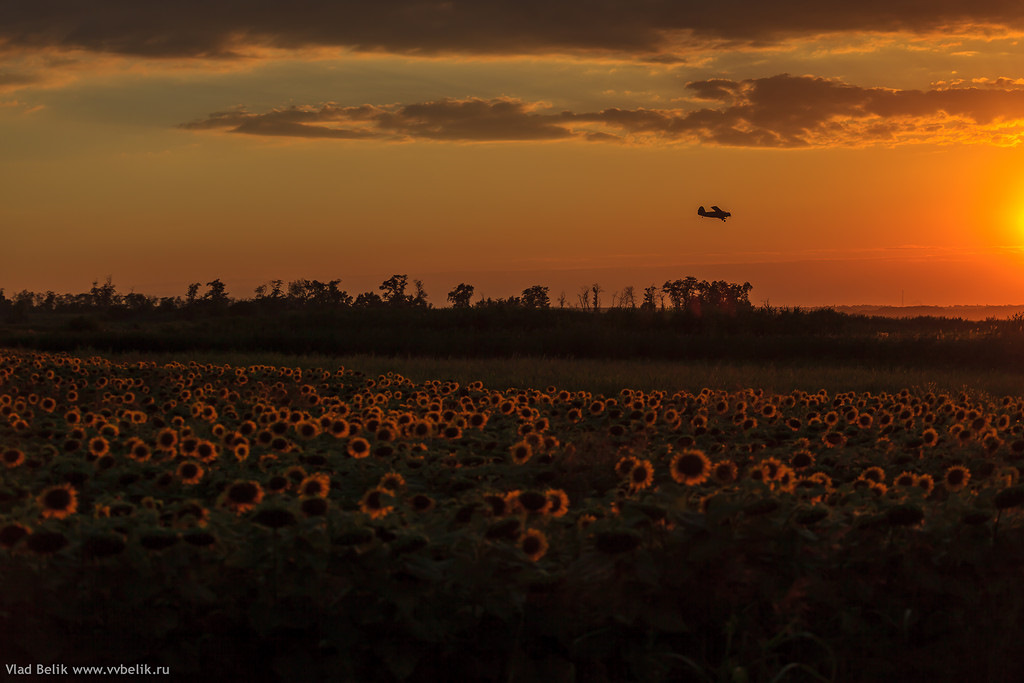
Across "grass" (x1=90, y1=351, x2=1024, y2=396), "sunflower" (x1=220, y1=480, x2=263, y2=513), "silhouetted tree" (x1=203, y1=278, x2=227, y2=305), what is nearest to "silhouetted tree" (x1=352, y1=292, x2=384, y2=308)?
"silhouetted tree" (x1=203, y1=278, x2=227, y2=305)

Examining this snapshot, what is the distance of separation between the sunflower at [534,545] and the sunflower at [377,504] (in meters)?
0.75

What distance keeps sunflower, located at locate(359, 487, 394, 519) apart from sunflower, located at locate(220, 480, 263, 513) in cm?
54

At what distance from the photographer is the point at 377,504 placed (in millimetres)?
4863

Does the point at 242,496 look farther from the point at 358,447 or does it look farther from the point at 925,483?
the point at 925,483

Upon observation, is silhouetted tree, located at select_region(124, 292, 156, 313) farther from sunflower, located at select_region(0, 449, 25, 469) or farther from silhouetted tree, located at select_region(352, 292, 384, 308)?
sunflower, located at select_region(0, 449, 25, 469)

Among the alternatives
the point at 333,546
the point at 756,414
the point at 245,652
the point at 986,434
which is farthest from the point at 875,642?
the point at 756,414

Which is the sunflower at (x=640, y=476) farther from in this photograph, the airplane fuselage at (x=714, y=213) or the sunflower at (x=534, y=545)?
the airplane fuselage at (x=714, y=213)

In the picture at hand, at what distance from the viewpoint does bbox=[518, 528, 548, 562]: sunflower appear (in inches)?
175

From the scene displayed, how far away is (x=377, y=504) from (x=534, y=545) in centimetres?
85

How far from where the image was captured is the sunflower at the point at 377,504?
4809 mm

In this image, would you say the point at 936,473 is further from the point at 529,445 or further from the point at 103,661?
the point at 103,661

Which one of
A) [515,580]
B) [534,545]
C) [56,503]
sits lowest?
[515,580]

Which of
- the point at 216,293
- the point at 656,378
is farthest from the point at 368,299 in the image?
the point at 656,378

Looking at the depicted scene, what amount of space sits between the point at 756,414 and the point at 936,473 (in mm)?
3849
